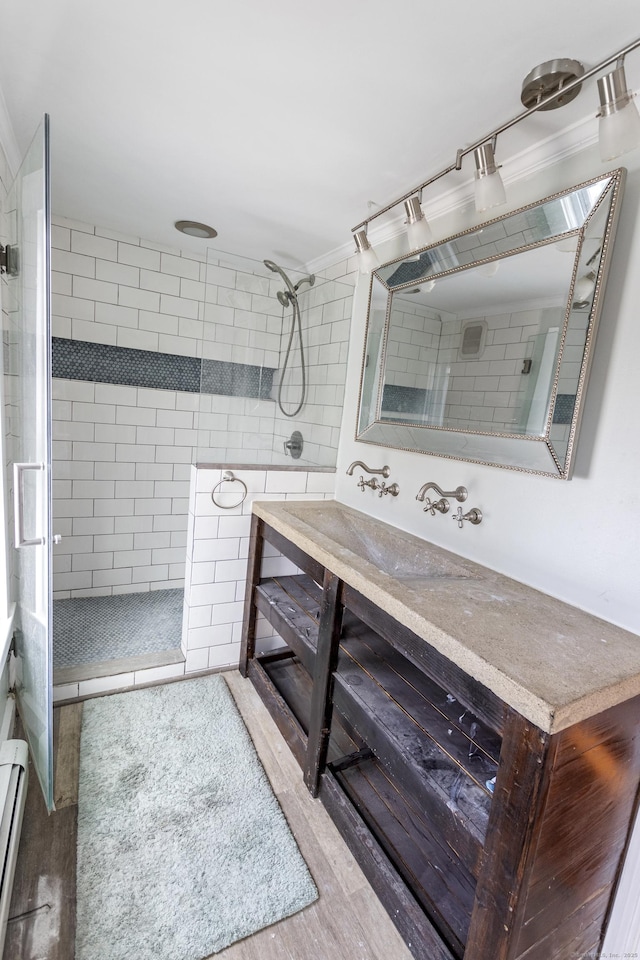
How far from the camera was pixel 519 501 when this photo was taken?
135cm

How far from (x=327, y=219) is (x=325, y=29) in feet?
3.13

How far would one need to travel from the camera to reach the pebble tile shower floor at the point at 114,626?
2082 millimetres

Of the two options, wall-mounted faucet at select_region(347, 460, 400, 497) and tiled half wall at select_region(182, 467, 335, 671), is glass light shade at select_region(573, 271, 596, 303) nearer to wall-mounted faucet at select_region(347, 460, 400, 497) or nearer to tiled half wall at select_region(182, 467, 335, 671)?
wall-mounted faucet at select_region(347, 460, 400, 497)

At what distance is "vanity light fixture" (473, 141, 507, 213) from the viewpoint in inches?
46.1

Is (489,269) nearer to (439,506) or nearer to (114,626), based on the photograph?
(439,506)

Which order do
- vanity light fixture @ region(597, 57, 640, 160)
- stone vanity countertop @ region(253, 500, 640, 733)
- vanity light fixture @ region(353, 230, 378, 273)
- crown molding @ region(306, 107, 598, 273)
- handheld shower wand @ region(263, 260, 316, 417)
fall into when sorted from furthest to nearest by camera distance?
handheld shower wand @ region(263, 260, 316, 417) → vanity light fixture @ region(353, 230, 378, 273) → crown molding @ region(306, 107, 598, 273) → vanity light fixture @ region(597, 57, 640, 160) → stone vanity countertop @ region(253, 500, 640, 733)

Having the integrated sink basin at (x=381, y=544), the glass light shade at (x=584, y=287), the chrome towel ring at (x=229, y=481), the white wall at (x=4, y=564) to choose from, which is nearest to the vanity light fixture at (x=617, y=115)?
the glass light shade at (x=584, y=287)

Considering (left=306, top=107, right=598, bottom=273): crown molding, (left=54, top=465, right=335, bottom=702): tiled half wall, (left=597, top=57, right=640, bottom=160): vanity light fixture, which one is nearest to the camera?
(left=597, top=57, right=640, bottom=160): vanity light fixture

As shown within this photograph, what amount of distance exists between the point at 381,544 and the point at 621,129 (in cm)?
138

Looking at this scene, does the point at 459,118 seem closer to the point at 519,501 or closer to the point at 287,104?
the point at 287,104

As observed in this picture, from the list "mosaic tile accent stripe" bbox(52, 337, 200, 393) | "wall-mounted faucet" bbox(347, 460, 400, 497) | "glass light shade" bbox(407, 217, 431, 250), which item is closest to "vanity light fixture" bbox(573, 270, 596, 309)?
"glass light shade" bbox(407, 217, 431, 250)

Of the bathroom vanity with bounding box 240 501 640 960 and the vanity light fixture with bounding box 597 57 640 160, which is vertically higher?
the vanity light fixture with bounding box 597 57 640 160

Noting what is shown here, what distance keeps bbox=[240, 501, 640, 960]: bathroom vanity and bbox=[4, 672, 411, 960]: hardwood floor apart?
0.06 metres

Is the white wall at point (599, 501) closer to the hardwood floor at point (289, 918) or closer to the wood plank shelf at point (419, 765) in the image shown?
the wood plank shelf at point (419, 765)
